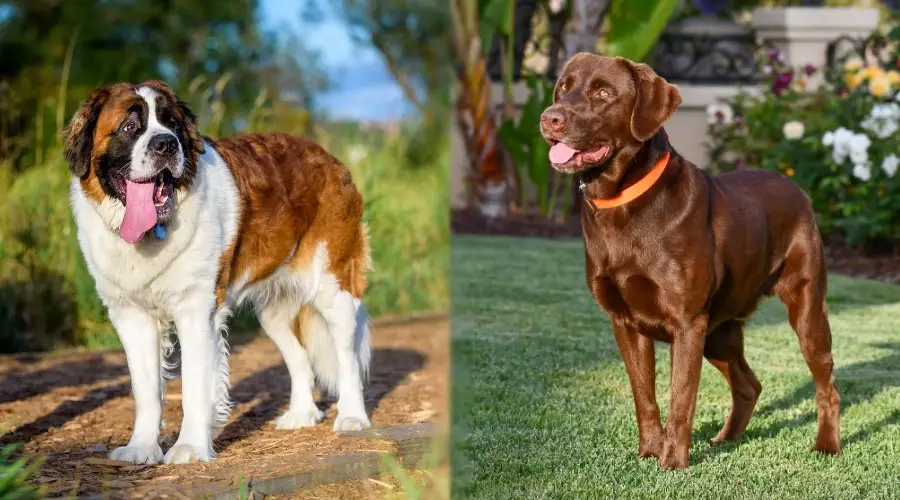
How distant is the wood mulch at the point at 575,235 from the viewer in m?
8.80

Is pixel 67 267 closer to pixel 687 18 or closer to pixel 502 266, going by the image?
pixel 502 266

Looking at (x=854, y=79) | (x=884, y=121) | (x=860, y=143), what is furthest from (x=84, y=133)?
(x=854, y=79)

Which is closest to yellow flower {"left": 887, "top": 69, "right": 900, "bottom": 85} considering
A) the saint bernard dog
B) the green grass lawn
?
the green grass lawn

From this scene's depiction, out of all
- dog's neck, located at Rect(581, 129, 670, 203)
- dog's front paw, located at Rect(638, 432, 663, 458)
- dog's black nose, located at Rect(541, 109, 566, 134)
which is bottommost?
dog's front paw, located at Rect(638, 432, 663, 458)

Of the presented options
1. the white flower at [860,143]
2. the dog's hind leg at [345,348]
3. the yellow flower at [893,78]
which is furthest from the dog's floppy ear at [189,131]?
the yellow flower at [893,78]

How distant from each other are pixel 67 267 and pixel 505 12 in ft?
19.4

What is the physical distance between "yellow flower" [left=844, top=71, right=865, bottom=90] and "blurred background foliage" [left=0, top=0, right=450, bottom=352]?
11.1ft

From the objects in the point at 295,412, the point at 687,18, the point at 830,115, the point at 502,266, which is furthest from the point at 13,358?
the point at 687,18

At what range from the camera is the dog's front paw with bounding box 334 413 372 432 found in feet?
15.7

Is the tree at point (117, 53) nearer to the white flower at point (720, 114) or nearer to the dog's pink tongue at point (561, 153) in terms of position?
the white flower at point (720, 114)

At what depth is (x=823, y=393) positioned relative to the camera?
13.9ft

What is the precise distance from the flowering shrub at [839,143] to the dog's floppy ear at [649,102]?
5273mm

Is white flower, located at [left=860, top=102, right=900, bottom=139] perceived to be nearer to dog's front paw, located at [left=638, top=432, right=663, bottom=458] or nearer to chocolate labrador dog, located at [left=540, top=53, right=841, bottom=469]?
chocolate labrador dog, located at [left=540, top=53, right=841, bottom=469]

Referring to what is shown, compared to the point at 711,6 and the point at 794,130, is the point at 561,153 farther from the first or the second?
the point at 711,6
